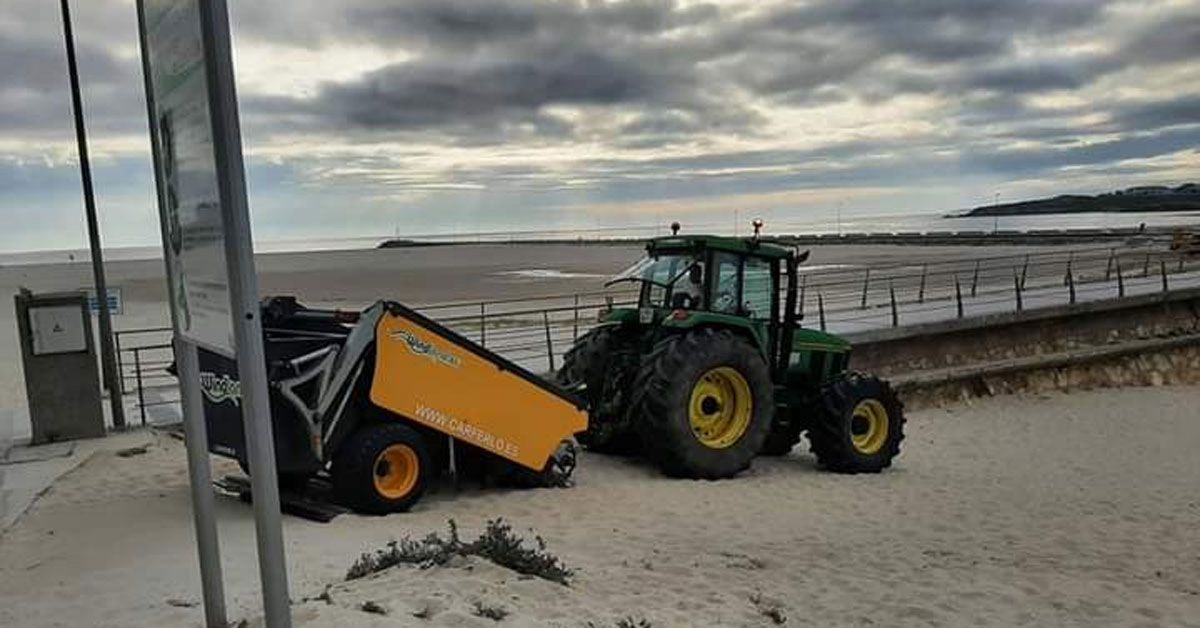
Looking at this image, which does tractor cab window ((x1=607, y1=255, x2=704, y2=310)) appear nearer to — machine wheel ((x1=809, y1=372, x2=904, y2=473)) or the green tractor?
the green tractor

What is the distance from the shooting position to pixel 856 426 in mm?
10586

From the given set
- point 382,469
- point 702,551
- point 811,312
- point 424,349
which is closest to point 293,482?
point 382,469

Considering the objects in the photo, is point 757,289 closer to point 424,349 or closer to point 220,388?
point 424,349

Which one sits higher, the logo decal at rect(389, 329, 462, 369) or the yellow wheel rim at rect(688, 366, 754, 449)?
the logo decal at rect(389, 329, 462, 369)

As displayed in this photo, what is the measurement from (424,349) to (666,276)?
332 cm

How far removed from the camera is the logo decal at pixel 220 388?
724 centimetres

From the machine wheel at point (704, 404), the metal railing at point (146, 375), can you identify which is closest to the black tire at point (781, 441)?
the machine wheel at point (704, 404)

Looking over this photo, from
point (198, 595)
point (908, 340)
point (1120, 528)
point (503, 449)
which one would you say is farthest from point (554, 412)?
point (908, 340)

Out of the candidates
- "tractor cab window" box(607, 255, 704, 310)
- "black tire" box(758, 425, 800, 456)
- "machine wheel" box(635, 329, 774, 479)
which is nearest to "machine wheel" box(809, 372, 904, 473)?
"black tire" box(758, 425, 800, 456)

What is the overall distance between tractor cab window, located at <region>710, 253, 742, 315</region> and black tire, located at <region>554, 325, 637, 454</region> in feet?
3.52

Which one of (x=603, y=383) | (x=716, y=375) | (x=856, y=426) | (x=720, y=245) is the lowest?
(x=856, y=426)

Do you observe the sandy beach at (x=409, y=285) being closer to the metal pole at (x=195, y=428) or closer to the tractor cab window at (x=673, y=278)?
the tractor cab window at (x=673, y=278)

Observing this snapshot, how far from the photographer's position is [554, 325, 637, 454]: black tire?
9773 mm

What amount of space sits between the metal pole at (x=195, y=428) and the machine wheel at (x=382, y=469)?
2.71m
